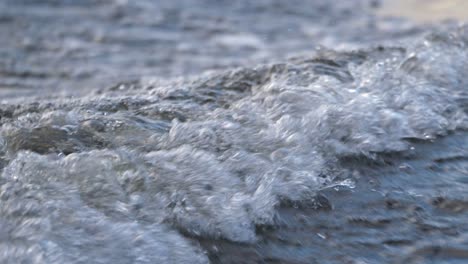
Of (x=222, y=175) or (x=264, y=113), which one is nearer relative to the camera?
(x=222, y=175)

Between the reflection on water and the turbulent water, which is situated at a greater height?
the turbulent water

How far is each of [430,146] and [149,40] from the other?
222 cm

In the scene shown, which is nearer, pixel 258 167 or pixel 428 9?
pixel 258 167

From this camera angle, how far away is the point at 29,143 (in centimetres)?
214

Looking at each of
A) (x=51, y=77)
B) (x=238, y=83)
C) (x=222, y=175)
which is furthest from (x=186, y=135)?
(x=51, y=77)

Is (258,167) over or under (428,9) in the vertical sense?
over

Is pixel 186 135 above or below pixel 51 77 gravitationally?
above

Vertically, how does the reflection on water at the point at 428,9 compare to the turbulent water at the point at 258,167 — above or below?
below

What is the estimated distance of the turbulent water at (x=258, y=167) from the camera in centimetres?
182

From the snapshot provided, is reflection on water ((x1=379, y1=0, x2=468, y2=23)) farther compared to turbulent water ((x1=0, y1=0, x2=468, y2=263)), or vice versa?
reflection on water ((x1=379, y1=0, x2=468, y2=23))

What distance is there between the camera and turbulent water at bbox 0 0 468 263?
5.98ft

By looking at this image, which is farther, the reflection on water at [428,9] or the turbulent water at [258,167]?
the reflection on water at [428,9]

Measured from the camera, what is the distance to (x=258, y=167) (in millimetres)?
2092

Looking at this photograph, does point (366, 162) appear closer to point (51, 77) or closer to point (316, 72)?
point (316, 72)
